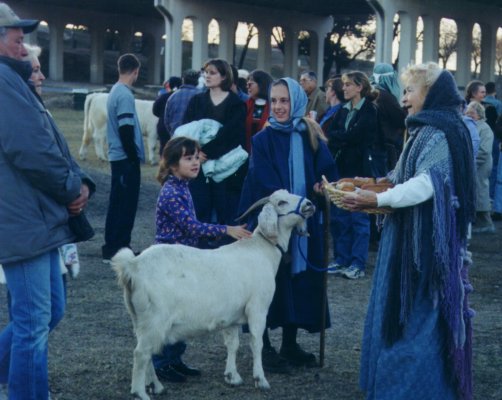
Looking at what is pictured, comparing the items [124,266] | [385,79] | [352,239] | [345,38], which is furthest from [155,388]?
[345,38]

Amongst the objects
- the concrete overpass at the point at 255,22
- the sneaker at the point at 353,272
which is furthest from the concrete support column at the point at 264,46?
the sneaker at the point at 353,272

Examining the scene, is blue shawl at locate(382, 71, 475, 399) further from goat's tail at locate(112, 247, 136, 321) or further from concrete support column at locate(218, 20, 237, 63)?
concrete support column at locate(218, 20, 237, 63)

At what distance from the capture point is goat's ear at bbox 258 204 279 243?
6.39 meters

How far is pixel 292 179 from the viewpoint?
22.2 ft

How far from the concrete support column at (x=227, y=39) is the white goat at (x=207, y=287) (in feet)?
97.2

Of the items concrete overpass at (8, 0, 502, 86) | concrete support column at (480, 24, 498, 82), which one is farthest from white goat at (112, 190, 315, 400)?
concrete support column at (480, 24, 498, 82)

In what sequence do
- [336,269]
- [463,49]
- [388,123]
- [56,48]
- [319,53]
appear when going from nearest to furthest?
[336,269] → [388,123] → [463,49] → [319,53] → [56,48]

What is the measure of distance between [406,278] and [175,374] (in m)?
1.69

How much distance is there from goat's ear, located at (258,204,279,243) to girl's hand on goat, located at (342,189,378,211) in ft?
2.94

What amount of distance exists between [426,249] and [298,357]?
1.65m

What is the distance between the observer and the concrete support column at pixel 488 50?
1390 inches

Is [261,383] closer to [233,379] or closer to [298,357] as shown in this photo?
[233,379]

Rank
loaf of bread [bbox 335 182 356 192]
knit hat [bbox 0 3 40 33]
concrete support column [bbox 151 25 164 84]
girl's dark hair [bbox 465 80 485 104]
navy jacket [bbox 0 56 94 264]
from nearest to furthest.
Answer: navy jacket [bbox 0 56 94 264] → knit hat [bbox 0 3 40 33] → loaf of bread [bbox 335 182 356 192] → girl's dark hair [bbox 465 80 485 104] → concrete support column [bbox 151 25 164 84]

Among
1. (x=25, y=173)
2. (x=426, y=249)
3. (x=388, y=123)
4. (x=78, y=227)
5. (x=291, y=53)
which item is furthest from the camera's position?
(x=291, y=53)
